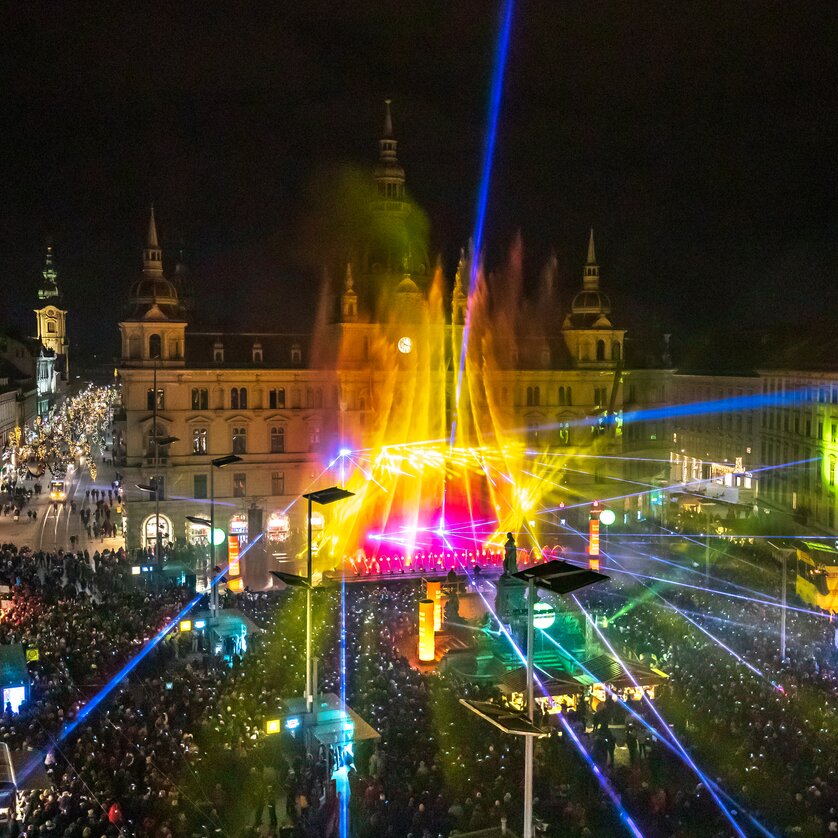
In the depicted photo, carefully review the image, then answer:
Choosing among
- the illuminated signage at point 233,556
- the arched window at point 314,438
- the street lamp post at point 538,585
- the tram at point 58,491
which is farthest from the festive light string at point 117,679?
the tram at point 58,491

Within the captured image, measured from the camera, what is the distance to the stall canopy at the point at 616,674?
26.8m

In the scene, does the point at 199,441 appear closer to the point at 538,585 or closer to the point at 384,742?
the point at 384,742

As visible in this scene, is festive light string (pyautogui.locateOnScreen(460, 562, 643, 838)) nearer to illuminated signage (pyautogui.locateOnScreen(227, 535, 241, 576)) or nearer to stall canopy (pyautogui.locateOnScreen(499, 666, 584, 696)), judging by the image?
stall canopy (pyautogui.locateOnScreen(499, 666, 584, 696))

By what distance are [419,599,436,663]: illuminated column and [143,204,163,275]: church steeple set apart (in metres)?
32.9

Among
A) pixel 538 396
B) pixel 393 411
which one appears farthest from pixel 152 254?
pixel 538 396

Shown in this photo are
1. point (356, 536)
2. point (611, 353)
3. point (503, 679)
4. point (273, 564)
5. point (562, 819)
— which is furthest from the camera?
point (611, 353)

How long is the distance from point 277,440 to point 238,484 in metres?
3.74

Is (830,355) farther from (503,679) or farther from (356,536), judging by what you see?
(503,679)

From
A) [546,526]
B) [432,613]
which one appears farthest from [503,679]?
[546,526]

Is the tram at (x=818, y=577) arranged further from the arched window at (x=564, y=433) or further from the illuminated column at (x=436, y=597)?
the arched window at (x=564, y=433)

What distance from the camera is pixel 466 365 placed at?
61.2m

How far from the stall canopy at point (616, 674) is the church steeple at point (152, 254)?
37122mm

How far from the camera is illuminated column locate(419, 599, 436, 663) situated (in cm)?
2986

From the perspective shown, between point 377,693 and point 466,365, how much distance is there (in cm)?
3920
